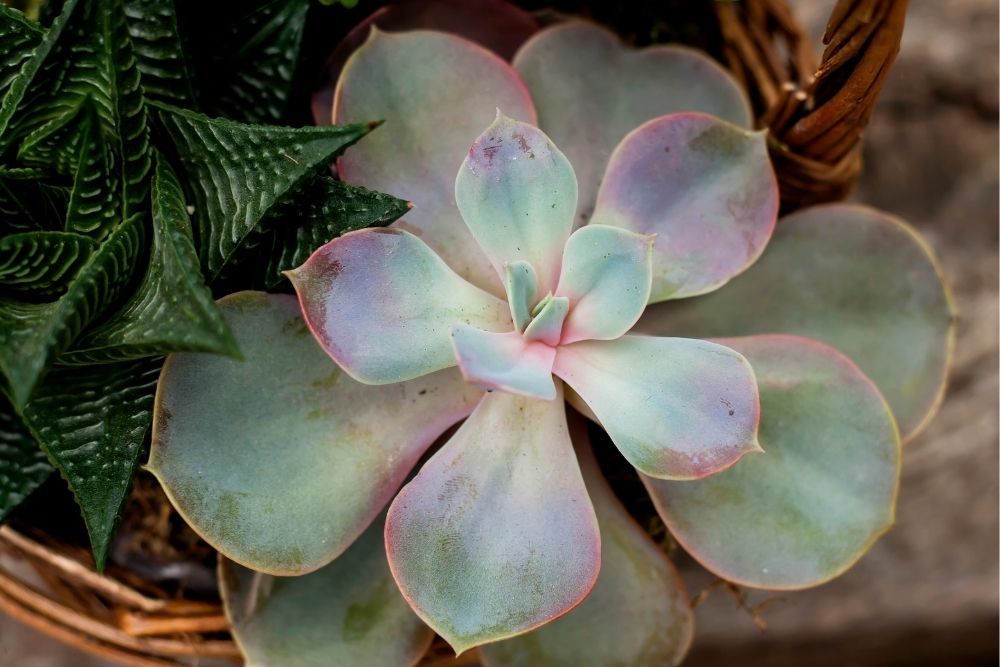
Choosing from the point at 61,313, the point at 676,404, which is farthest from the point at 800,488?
the point at 61,313

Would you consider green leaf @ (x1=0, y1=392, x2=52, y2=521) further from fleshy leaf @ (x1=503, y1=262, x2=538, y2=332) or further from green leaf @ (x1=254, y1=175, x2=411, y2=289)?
fleshy leaf @ (x1=503, y1=262, x2=538, y2=332)

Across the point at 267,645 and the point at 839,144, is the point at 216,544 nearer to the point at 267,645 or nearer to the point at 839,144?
the point at 267,645

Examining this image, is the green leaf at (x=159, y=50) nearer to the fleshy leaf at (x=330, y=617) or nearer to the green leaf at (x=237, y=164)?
the green leaf at (x=237, y=164)

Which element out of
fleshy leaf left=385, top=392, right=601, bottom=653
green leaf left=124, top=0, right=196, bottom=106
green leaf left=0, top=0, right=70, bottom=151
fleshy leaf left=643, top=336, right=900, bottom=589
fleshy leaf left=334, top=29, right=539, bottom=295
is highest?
green leaf left=0, top=0, right=70, bottom=151

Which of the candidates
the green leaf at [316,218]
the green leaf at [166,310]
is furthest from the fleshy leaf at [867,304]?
the green leaf at [166,310]

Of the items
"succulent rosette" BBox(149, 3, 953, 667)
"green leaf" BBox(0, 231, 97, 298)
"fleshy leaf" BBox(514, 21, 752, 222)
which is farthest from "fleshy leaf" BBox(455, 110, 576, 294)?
"green leaf" BBox(0, 231, 97, 298)

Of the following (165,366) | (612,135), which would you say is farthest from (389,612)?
(612,135)
